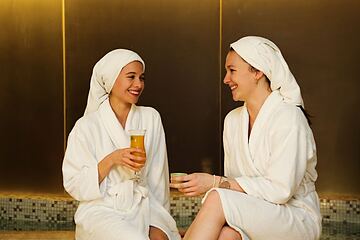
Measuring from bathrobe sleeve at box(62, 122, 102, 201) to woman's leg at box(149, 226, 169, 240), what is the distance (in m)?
0.32

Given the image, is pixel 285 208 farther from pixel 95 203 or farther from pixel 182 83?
pixel 182 83

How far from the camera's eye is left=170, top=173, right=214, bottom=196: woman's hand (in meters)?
2.69

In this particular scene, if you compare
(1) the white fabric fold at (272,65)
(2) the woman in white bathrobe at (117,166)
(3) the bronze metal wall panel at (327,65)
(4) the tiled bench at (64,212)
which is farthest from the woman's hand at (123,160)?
(3) the bronze metal wall panel at (327,65)

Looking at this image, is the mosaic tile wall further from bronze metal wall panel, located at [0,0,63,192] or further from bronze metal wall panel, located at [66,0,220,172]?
bronze metal wall panel, located at [66,0,220,172]

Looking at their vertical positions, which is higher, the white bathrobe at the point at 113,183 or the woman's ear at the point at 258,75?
the woman's ear at the point at 258,75

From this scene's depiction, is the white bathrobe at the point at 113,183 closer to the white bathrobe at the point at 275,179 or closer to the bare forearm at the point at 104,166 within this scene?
the bare forearm at the point at 104,166

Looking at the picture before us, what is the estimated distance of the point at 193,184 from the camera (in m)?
2.72

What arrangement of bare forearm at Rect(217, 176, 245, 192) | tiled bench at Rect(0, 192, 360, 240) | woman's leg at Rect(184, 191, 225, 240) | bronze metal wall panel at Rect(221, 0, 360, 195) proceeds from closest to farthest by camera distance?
1. woman's leg at Rect(184, 191, 225, 240)
2. bare forearm at Rect(217, 176, 245, 192)
3. tiled bench at Rect(0, 192, 360, 240)
4. bronze metal wall panel at Rect(221, 0, 360, 195)

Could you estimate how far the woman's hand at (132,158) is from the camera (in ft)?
9.36

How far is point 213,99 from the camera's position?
552cm

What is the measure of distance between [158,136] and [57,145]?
8.29ft

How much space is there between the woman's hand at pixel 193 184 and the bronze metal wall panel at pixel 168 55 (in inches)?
108

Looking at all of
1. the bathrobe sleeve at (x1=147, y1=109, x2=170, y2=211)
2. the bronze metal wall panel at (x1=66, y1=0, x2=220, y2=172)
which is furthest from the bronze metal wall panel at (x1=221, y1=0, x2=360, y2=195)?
the bathrobe sleeve at (x1=147, y1=109, x2=170, y2=211)

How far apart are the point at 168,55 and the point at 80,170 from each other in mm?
2594
